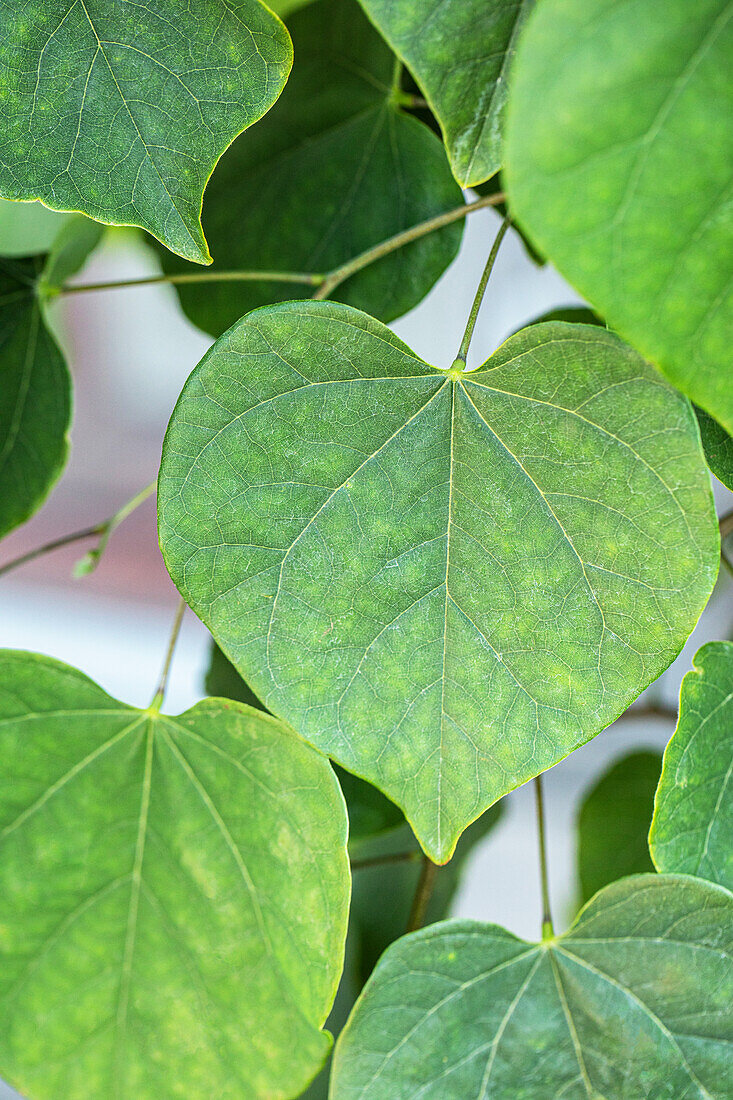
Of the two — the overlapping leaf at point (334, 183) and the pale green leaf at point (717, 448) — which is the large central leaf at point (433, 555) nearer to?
the pale green leaf at point (717, 448)

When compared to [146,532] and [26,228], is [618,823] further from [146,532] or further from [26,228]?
[146,532]

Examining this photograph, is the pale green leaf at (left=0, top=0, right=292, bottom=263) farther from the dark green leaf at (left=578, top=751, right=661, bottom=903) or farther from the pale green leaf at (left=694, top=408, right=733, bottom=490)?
the dark green leaf at (left=578, top=751, right=661, bottom=903)

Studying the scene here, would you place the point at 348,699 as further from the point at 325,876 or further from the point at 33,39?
the point at 33,39

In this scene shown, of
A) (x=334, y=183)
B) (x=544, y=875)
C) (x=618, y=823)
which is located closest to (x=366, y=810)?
(x=544, y=875)

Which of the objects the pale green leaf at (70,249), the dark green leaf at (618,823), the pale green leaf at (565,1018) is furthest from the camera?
the dark green leaf at (618,823)

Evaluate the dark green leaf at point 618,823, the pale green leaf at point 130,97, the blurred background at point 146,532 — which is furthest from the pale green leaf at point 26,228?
the dark green leaf at point 618,823

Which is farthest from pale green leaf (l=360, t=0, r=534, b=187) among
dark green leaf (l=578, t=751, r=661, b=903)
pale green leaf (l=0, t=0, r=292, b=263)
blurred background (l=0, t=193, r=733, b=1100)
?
blurred background (l=0, t=193, r=733, b=1100)

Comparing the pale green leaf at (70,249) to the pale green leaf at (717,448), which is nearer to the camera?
the pale green leaf at (717,448)
